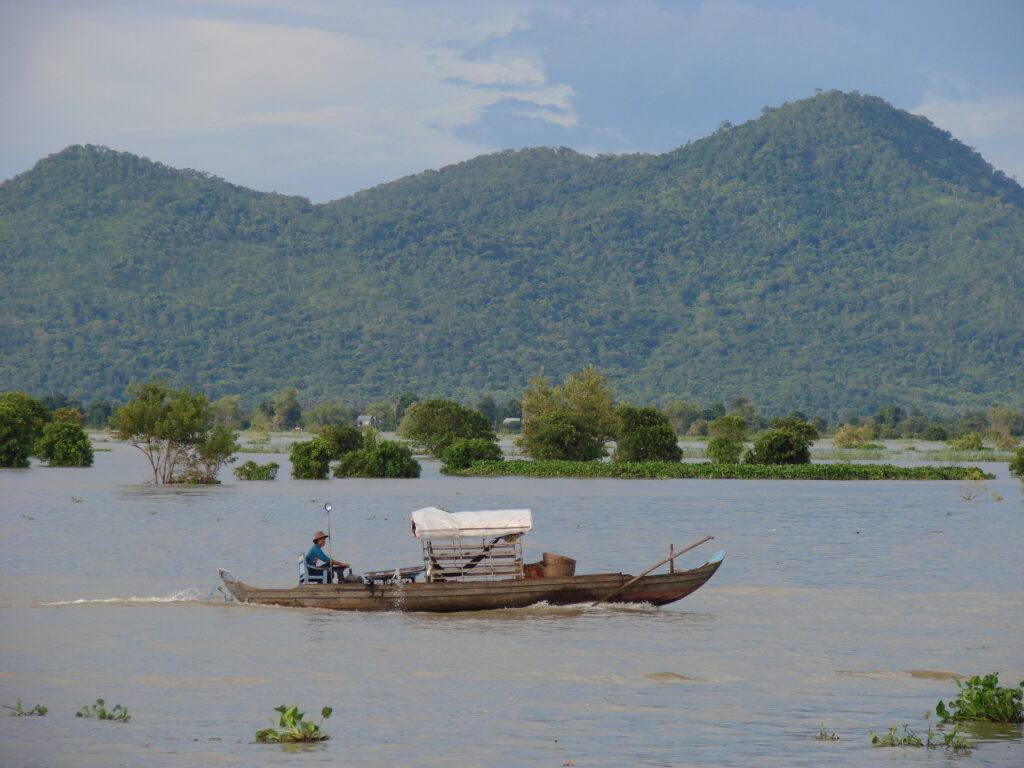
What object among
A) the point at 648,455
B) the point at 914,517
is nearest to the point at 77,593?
the point at 914,517

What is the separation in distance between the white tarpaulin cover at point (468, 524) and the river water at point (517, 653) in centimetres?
179

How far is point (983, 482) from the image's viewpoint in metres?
77.5

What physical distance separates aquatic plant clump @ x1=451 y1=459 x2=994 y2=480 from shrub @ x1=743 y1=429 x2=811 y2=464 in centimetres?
204

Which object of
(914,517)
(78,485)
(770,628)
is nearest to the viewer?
(770,628)

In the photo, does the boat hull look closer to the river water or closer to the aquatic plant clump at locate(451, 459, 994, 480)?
the river water

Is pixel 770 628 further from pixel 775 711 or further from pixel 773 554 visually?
pixel 773 554

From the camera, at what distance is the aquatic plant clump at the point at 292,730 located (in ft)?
54.2

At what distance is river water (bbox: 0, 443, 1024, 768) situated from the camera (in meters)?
16.8

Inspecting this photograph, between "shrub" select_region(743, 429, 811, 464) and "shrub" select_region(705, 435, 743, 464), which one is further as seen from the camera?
"shrub" select_region(705, 435, 743, 464)

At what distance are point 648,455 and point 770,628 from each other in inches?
2404

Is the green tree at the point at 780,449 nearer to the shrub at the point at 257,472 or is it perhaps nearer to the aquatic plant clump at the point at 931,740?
the shrub at the point at 257,472

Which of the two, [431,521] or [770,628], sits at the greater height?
[431,521]

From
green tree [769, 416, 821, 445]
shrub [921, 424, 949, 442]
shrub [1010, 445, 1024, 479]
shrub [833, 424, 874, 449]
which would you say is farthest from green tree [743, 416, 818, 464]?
shrub [921, 424, 949, 442]

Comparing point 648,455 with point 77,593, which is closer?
point 77,593
